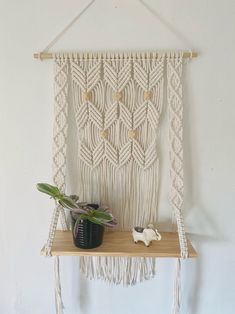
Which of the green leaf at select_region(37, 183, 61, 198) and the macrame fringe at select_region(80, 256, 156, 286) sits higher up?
the green leaf at select_region(37, 183, 61, 198)

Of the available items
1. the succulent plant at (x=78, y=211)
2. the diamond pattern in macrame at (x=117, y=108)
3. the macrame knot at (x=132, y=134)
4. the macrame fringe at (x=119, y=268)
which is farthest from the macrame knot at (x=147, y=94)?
the macrame fringe at (x=119, y=268)

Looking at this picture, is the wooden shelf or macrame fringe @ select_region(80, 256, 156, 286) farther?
macrame fringe @ select_region(80, 256, 156, 286)

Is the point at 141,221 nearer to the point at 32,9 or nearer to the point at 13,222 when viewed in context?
the point at 13,222

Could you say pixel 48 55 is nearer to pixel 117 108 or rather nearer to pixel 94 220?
pixel 117 108

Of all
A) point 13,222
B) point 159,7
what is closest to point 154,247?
point 13,222

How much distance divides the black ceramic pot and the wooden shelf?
0.02 m

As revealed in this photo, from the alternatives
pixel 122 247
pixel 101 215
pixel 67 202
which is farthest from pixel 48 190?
pixel 122 247

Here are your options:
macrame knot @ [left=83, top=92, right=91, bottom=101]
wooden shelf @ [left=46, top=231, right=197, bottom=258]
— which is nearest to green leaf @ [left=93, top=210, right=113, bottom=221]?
wooden shelf @ [left=46, top=231, right=197, bottom=258]

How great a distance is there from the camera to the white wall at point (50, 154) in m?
0.82

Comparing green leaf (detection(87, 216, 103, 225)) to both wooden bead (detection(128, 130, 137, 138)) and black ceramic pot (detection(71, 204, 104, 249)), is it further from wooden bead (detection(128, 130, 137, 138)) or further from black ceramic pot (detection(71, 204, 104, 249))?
wooden bead (detection(128, 130, 137, 138))

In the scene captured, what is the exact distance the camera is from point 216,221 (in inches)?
35.5

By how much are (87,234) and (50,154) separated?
1.01ft

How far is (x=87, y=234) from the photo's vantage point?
75cm

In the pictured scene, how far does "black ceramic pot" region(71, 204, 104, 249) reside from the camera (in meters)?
0.74
